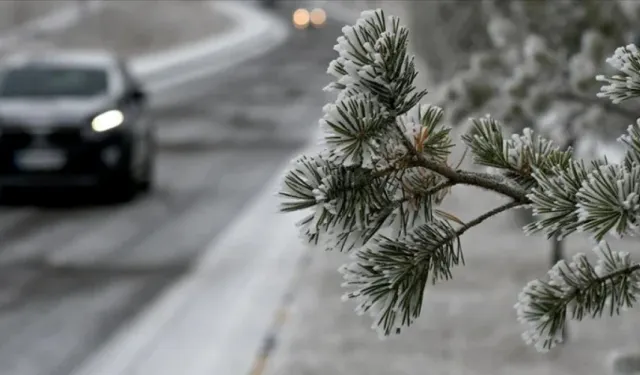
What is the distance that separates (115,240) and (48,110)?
2.46 m

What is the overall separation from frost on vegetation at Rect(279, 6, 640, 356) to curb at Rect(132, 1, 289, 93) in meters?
28.1

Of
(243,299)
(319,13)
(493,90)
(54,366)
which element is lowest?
(54,366)

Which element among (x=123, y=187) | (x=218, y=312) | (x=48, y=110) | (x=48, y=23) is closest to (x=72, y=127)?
(x=48, y=110)

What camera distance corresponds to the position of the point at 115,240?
35.5ft

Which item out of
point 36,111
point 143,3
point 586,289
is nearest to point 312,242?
point 586,289

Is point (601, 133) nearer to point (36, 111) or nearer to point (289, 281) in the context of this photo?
point (289, 281)

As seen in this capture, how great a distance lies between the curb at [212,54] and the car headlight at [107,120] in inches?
692

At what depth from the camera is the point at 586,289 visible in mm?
2758

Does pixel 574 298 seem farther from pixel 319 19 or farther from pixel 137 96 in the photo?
pixel 319 19

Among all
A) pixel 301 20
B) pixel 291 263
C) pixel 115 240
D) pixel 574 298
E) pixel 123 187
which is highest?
pixel 301 20

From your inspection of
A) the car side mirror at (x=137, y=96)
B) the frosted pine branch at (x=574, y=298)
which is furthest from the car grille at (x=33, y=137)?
the frosted pine branch at (x=574, y=298)

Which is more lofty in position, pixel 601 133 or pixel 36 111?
pixel 36 111

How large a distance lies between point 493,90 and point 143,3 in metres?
64.8

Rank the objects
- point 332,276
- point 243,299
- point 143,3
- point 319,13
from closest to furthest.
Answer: point 243,299, point 332,276, point 319,13, point 143,3
